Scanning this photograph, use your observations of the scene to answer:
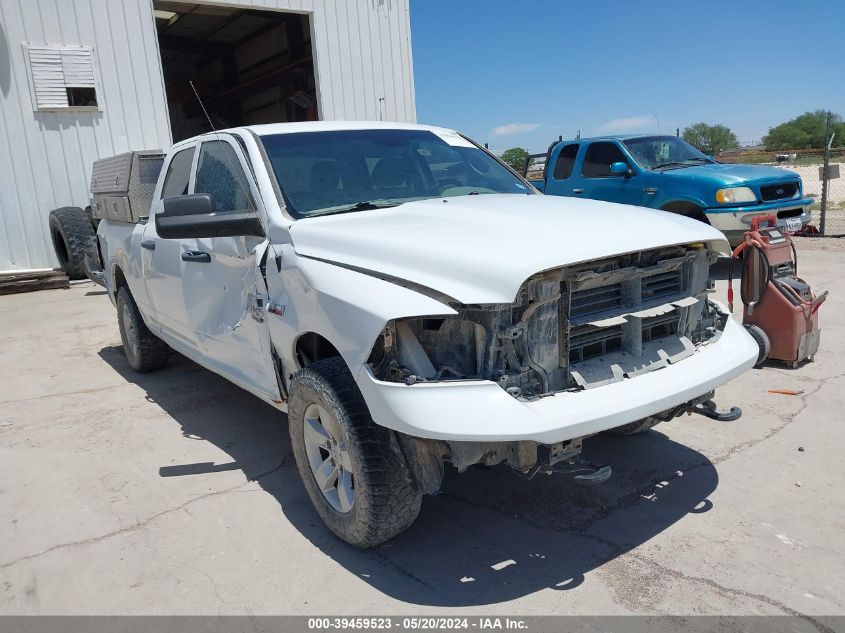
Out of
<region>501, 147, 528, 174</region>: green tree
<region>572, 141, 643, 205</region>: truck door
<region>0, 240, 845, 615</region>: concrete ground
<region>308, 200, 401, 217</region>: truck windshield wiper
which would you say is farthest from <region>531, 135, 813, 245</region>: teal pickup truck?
<region>308, 200, 401, 217</region>: truck windshield wiper

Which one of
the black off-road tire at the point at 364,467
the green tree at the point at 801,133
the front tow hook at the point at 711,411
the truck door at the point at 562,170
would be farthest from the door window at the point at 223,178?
the green tree at the point at 801,133

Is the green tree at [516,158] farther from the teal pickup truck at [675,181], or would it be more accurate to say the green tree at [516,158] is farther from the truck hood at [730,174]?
the truck hood at [730,174]

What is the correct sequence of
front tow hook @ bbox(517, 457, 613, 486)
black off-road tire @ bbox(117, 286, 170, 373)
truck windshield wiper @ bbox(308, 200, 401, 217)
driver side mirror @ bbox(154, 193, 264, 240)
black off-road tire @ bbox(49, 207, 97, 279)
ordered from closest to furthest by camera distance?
front tow hook @ bbox(517, 457, 613, 486), driver side mirror @ bbox(154, 193, 264, 240), truck windshield wiper @ bbox(308, 200, 401, 217), black off-road tire @ bbox(117, 286, 170, 373), black off-road tire @ bbox(49, 207, 97, 279)

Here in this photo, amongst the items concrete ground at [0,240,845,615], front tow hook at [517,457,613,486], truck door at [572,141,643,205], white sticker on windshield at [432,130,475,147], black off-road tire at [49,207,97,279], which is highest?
white sticker on windshield at [432,130,475,147]

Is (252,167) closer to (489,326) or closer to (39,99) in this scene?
(489,326)

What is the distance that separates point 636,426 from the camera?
3488 millimetres

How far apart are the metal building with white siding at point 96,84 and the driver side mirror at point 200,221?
31.7ft

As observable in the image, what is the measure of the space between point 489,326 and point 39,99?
37.3 ft

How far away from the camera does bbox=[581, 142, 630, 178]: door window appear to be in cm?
970

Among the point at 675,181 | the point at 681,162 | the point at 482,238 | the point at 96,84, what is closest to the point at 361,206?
the point at 482,238

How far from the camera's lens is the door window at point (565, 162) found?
34.1ft

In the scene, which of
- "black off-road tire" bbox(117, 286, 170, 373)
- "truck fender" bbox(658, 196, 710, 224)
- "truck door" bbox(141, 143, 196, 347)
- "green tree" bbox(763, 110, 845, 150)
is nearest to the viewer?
"truck door" bbox(141, 143, 196, 347)

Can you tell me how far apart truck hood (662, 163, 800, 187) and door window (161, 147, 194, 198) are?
6.56 meters

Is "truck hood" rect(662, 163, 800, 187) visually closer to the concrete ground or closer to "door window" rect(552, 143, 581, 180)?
"door window" rect(552, 143, 581, 180)
